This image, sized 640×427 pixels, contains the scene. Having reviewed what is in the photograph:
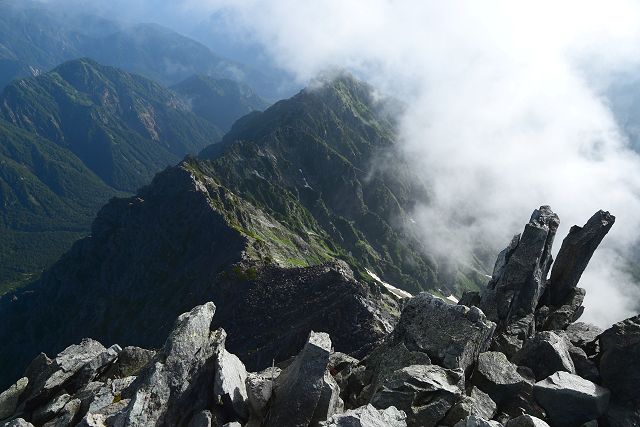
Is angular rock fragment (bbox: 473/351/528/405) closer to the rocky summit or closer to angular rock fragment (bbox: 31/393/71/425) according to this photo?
the rocky summit

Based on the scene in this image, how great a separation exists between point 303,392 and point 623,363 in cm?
1794

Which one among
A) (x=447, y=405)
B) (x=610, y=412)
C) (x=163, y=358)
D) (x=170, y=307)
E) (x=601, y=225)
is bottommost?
(x=163, y=358)

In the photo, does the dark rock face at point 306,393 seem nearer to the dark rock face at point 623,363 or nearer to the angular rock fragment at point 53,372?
the dark rock face at point 623,363

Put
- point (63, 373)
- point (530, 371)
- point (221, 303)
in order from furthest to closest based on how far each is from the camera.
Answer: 1. point (221, 303)
2. point (63, 373)
3. point (530, 371)

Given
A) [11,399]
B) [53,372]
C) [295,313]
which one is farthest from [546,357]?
[295,313]

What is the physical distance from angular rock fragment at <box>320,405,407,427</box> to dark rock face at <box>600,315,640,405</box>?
13.3 metres

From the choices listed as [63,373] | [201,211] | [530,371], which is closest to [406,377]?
[530,371]

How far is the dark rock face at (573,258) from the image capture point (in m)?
42.9

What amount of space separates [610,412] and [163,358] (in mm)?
23143

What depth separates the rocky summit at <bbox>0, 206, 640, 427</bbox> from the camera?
22422mm

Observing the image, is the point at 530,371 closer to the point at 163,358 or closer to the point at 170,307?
the point at 163,358

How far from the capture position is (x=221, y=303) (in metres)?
123

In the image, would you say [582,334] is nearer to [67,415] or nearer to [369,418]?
[369,418]

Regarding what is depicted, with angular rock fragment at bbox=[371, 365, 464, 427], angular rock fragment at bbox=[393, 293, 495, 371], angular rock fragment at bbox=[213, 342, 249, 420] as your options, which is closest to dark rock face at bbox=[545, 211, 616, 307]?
angular rock fragment at bbox=[393, 293, 495, 371]
